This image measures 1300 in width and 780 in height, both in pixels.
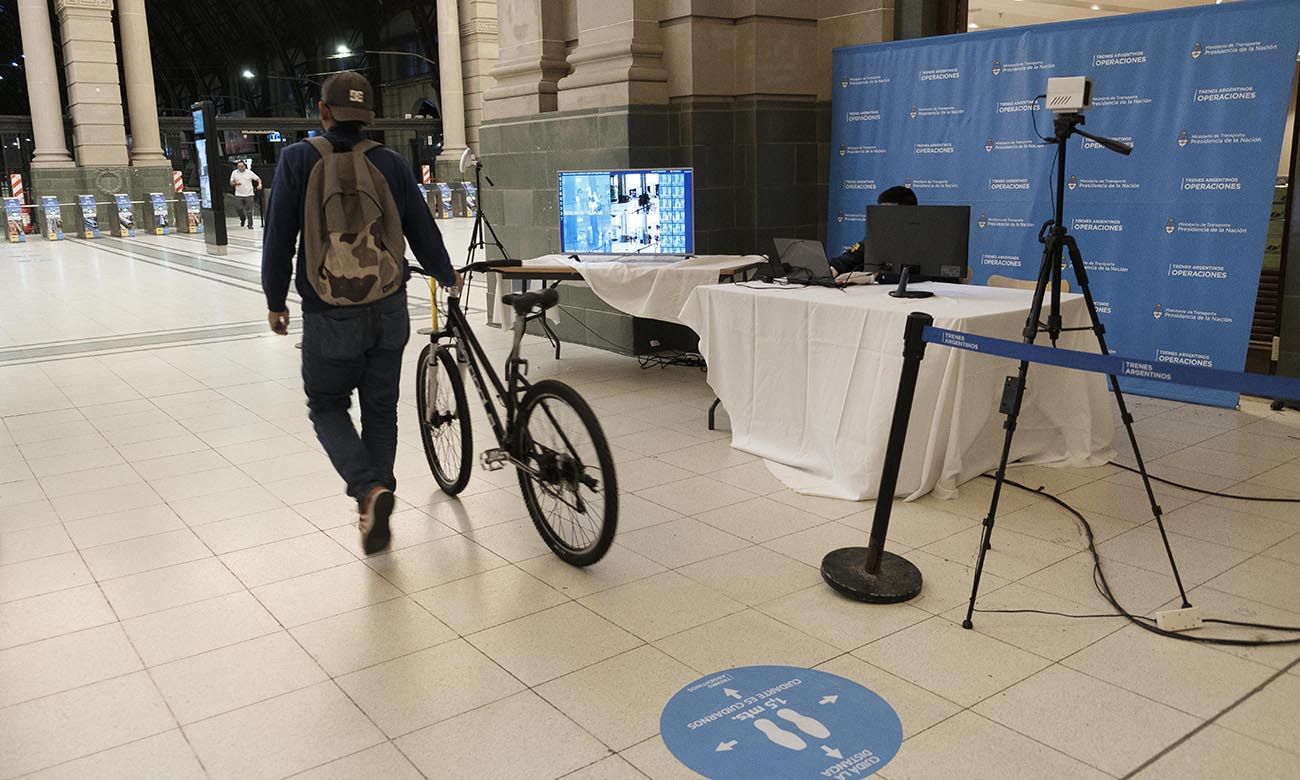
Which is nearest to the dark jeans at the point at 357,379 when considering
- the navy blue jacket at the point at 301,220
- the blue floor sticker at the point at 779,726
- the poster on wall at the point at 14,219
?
the navy blue jacket at the point at 301,220

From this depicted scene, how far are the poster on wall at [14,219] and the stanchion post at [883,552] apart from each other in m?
20.5

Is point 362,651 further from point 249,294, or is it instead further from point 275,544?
point 249,294

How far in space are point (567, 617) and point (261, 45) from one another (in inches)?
1483

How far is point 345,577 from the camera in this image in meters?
3.55

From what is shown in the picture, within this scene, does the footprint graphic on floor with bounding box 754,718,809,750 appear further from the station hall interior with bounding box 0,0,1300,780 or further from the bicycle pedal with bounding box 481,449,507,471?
the bicycle pedal with bounding box 481,449,507,471

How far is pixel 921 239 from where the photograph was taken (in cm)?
455

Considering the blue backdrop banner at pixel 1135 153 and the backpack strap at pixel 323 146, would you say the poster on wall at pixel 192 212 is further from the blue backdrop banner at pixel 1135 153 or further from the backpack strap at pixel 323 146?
the backpack strap at pixel 323 146

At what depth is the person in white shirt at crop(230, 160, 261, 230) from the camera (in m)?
20.5

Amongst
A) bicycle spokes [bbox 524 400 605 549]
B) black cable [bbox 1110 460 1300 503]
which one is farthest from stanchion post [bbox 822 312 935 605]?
black cable [bbox 1110 460 1300 503]

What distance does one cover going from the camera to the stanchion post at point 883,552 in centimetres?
316

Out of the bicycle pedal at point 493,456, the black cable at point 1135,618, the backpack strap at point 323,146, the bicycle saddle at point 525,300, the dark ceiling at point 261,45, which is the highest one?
the dark ceiling at point 261,45

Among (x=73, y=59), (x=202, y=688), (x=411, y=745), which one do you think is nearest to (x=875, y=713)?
(x=411, y=745)

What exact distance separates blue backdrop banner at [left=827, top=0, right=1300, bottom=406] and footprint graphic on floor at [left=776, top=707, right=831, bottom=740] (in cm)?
314

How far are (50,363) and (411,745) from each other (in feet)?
21.3
